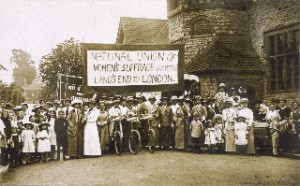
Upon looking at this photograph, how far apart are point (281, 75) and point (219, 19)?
14.0ft

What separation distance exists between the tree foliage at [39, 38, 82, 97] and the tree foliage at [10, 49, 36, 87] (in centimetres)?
185

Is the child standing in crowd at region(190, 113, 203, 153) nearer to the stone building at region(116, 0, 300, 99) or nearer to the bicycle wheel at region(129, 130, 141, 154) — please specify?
the bicycle wheel at region(129, 130, 141, 154)

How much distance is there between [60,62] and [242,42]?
7.36 metres

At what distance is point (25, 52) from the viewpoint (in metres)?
9.16

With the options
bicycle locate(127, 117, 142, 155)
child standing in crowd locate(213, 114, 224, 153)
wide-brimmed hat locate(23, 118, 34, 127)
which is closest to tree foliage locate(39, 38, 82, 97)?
wide-brimmed hat locate(23, 118, 34, 127)

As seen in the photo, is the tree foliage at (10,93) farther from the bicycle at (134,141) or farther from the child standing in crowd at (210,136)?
the child standing in crowd at (210,136)

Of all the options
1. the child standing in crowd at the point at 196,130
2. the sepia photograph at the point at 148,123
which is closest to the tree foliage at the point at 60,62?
the sepia photograph at the point at 148,123

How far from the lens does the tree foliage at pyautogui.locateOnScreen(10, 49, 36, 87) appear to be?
881cm

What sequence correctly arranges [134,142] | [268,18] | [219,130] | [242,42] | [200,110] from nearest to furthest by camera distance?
[134,142], [219,130], [200,110], [268,18], [242,42]

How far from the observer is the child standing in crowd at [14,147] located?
30.0ft

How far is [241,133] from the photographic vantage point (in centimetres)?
1051

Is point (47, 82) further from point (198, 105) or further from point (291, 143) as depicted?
point (291, 143)

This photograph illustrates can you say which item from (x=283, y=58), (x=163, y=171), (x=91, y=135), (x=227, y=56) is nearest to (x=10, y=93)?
(x=91, y=135)

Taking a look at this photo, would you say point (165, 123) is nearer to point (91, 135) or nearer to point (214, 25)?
point (91, 135)
